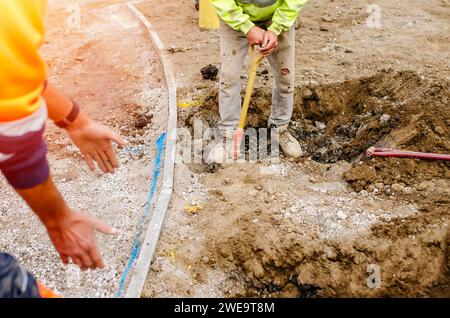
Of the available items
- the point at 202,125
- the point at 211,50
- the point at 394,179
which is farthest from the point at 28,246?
the point at 211,50

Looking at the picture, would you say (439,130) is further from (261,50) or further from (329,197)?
(261,50)

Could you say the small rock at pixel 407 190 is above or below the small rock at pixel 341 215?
above

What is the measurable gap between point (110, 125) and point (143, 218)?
199cm

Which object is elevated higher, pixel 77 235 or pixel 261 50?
pixel 77 235

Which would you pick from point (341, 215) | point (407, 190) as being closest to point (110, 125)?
point (341, 215)

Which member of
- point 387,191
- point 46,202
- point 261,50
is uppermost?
point 46,202

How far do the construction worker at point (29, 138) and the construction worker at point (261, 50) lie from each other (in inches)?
80.2

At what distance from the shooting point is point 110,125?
544 centimetres

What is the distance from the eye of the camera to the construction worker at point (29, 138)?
1.57 m

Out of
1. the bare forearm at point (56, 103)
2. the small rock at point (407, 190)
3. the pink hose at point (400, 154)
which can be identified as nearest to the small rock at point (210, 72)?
the pink hose at point (400, 154)

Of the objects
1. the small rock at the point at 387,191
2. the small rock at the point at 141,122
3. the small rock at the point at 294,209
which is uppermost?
the small rock at the point at 387,191

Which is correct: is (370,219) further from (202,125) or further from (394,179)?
(202,125)

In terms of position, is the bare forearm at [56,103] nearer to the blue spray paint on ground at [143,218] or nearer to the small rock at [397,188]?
the blue spray paint on ground at [143,218]
